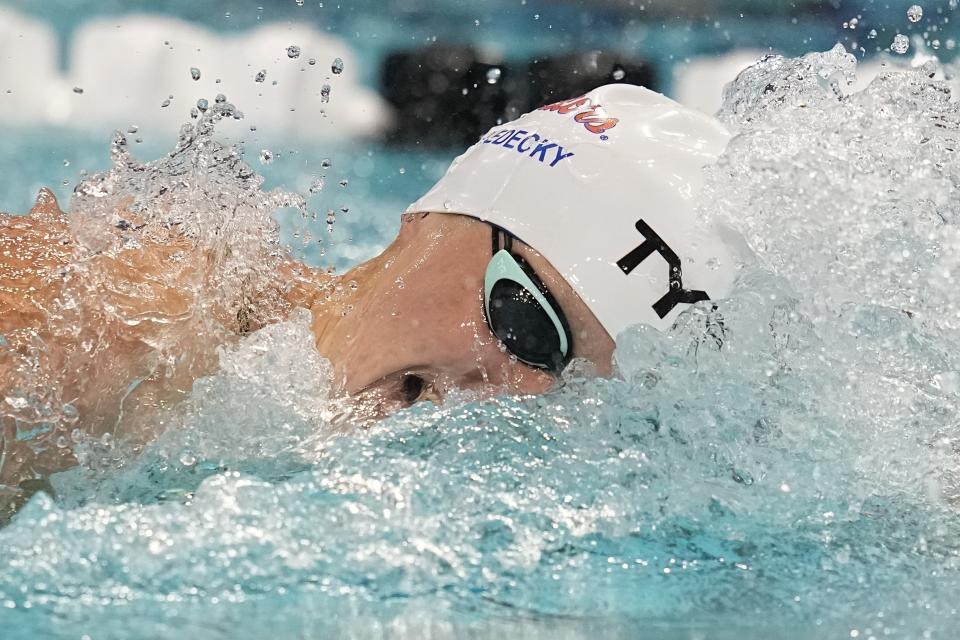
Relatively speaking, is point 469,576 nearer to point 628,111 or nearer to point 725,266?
point 725,266

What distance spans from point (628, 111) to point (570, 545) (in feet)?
2.60

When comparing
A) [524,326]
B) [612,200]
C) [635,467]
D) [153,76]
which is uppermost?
[153,76]

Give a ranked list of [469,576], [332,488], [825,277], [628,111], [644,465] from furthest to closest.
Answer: [628,111] → [825,277] → [644,465] → [332,488] → [469,576]

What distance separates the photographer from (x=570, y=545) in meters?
0.98

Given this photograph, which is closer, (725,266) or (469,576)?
(469,576)

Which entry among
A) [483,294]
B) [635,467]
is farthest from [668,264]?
[635,467]

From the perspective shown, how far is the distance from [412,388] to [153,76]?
6.70 feet

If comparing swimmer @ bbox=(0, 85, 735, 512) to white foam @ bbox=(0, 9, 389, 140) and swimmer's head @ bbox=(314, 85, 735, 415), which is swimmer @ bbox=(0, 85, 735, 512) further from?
white foam @ bbox=(0, 9, 389, 140)

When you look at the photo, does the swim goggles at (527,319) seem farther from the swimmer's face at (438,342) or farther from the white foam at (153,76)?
the white foam at (153,76)

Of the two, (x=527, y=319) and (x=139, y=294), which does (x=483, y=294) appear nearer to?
(x=527, y=319)

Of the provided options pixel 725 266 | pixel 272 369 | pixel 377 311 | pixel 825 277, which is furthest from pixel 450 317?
pixel 825 277

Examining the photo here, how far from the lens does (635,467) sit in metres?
1.15

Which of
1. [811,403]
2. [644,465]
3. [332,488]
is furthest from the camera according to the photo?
[811,403]

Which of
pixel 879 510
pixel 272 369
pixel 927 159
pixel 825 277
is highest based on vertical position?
pixel 927 159
